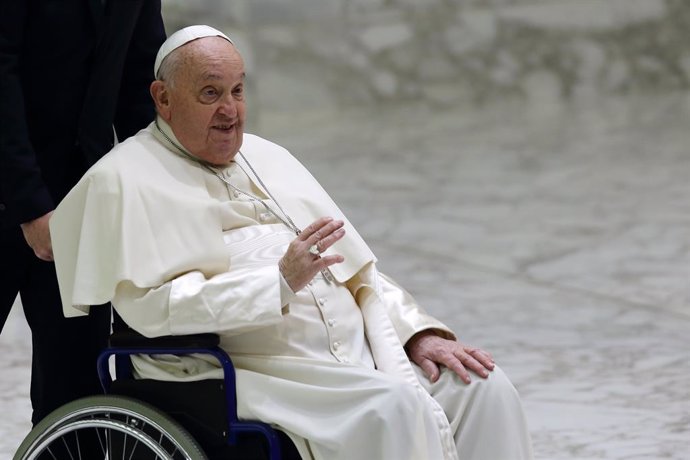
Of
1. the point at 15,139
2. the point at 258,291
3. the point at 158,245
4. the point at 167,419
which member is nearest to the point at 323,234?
the point at 258,291

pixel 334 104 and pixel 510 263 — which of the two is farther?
pixel 334 104

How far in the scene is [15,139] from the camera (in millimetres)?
3801

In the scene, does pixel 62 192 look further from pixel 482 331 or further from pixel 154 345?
pixel 482 331

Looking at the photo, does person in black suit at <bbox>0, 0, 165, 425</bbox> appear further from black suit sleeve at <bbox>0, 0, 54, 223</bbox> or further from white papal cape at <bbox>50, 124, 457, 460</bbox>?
white papal cape at <bbox>50, 124, 457, 460</bbox>

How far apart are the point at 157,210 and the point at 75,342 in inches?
22.2

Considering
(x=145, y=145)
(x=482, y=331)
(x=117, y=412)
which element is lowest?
(x=482, y=331)

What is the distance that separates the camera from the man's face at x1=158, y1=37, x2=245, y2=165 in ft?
12.3

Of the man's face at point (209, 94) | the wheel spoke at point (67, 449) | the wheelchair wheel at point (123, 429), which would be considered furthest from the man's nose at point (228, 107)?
the wheel spoke at point (67, 449)

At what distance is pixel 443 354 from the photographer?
380cm

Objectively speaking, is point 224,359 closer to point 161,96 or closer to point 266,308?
point 266,308

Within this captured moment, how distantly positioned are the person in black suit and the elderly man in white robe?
17 centimetres

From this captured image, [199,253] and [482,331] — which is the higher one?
[199,253]

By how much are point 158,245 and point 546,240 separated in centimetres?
408

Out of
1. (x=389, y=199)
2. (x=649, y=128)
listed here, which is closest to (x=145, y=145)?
(x=389, y=199)
